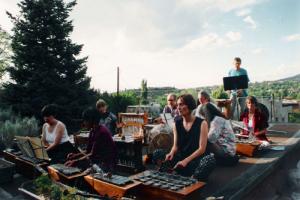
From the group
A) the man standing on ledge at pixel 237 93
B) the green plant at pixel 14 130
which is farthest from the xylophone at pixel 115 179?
the man standing on ledge at pixel 237 93

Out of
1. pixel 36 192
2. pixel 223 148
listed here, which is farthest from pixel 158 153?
pixel 36 192

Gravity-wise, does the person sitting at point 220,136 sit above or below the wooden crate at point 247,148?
above

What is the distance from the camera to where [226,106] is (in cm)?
962

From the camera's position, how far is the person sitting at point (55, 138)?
17.7 ft

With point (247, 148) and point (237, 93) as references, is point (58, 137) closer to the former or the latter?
point (247, 148)

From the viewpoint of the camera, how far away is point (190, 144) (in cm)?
449

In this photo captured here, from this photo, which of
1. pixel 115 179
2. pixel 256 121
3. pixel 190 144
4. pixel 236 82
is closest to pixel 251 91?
pixel 236 82

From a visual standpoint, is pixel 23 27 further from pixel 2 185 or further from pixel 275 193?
pixel 275 193

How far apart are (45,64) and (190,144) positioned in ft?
30.6

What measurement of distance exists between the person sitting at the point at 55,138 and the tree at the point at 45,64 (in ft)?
19.6

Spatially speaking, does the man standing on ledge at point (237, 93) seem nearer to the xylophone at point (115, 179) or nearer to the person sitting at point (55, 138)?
the person sitting at point (55, 138)

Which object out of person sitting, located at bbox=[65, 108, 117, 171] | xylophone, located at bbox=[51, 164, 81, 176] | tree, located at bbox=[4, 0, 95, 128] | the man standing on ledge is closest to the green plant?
tree, located at bbox=[4, 0, 95, 128]

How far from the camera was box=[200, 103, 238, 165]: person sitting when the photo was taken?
551 centimetres

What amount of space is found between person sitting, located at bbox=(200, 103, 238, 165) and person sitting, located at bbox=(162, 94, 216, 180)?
101 cm
